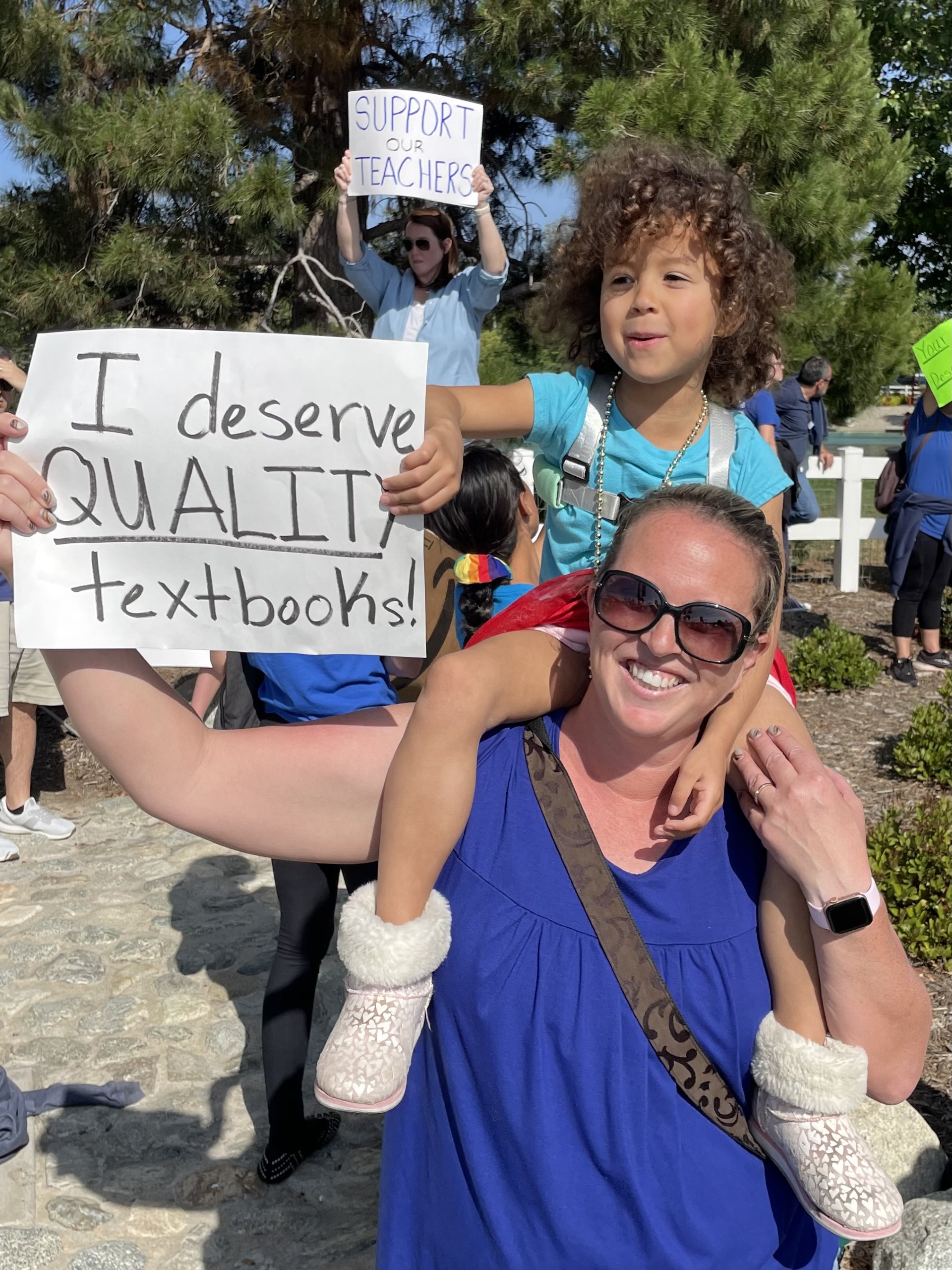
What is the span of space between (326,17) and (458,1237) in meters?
6.76

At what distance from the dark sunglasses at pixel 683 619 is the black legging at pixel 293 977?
172 cm

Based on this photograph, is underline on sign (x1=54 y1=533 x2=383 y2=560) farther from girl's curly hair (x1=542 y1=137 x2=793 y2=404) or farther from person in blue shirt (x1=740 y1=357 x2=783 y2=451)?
person in blue shirt (x1=740 y1=357 x2=783 y2=451)

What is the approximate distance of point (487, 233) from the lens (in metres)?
4.64

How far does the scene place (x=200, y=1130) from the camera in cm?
362

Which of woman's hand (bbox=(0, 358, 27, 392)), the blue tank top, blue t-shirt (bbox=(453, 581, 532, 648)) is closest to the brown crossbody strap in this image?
the blue tank top

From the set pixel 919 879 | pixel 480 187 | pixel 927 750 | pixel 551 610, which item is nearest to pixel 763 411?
pixel 927 750

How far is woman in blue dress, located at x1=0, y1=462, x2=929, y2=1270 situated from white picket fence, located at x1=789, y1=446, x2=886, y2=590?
30.1 feet

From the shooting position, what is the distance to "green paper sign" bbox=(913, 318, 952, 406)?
6.19 m

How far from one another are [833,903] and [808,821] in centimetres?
12

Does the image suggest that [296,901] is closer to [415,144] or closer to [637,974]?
[637,974]

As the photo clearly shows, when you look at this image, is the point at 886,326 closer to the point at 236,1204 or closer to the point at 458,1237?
the point at 236,1204

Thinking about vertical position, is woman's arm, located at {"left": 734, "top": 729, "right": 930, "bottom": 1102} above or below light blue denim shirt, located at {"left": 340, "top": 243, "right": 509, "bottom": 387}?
below

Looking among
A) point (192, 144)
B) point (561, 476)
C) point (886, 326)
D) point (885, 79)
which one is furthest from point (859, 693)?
point (885, 79)

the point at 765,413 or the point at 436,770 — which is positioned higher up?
the point at 765,413
